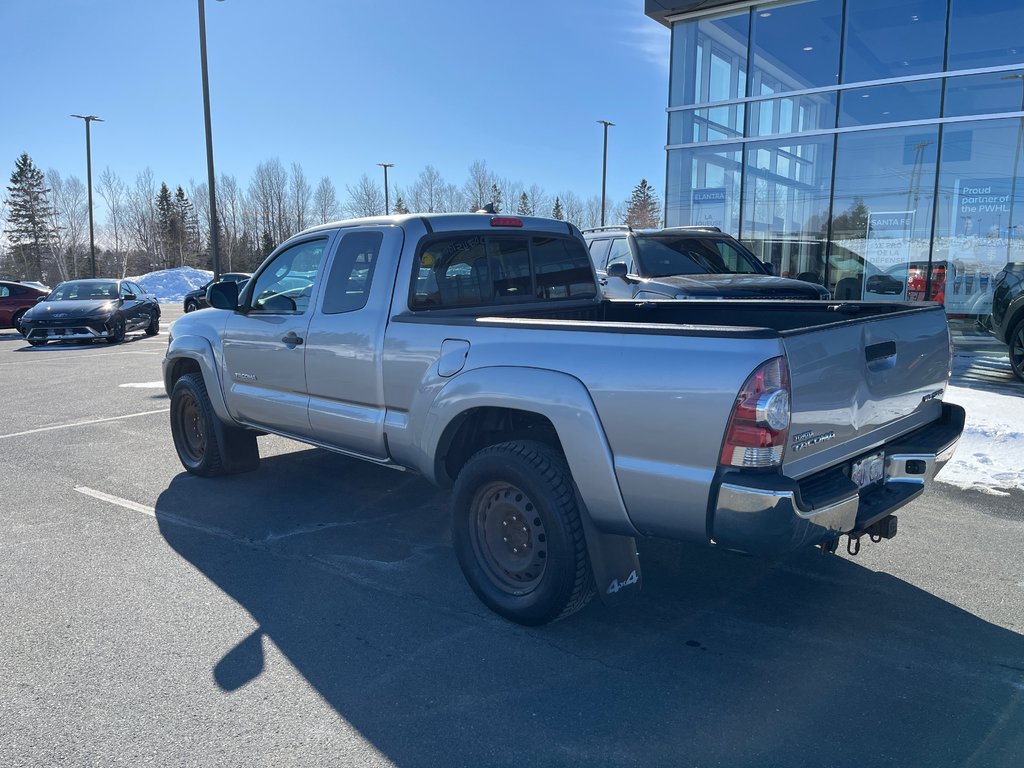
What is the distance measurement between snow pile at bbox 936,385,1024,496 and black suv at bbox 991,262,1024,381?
2.07m

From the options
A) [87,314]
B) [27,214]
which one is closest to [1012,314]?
[87,314]

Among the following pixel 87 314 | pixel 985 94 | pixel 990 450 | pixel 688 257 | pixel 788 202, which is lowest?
pixel 990 450

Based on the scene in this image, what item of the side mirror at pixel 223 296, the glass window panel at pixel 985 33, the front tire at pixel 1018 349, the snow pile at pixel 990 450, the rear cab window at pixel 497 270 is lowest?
the snow pile at pixel 990 450

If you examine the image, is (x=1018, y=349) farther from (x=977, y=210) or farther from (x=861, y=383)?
(x=861, y=383)

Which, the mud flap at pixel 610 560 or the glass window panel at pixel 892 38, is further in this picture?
the glass window panel at pixel 892 38

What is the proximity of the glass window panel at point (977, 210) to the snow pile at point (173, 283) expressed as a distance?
153 ft

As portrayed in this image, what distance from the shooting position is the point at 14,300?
21312mm

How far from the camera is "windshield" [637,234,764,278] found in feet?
32.8

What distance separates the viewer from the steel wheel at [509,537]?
3713mm

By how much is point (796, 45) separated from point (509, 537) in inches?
618

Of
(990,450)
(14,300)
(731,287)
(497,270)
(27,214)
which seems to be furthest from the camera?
(27,214)

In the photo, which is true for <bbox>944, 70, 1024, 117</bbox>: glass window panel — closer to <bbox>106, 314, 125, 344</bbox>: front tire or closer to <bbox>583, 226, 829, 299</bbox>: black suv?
<bbox>583, 226, 829, 299</bbox>: black suv

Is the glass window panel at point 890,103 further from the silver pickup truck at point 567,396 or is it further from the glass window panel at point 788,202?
the silver pickup truck at point 567,396

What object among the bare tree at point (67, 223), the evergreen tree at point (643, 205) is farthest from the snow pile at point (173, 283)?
the evergreen tree at point (643, 205)
